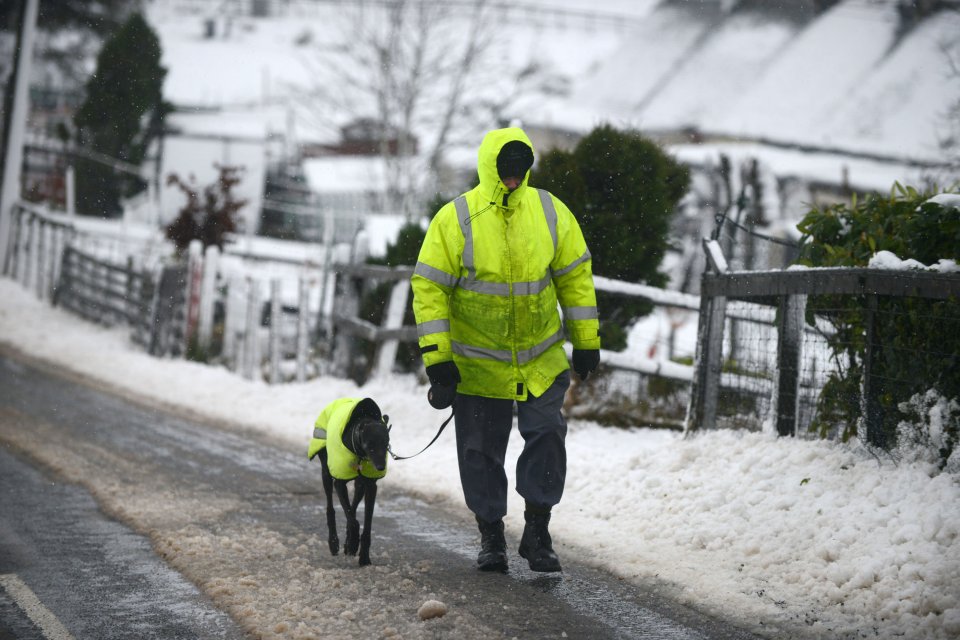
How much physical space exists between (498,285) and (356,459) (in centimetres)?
111

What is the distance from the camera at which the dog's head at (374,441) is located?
16.3 feet

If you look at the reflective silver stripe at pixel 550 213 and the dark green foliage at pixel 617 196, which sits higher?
the dark green foliage at pixel 617 196

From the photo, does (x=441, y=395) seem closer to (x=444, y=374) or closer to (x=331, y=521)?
(x=444, y=374)

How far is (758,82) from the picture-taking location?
103ft

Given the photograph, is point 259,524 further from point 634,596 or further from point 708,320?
point 708,320

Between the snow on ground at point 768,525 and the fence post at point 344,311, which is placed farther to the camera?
the fence post at point 344,311

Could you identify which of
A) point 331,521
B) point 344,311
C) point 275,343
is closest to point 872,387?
point 331,521

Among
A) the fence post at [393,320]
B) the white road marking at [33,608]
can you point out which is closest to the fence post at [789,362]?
the white road marking at [33,608]

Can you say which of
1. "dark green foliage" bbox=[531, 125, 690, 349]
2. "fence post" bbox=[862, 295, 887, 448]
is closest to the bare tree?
"dark green foliage" bbox=[531, 125, 690, 349]

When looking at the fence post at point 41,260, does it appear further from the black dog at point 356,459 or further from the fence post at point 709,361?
the black dog at point 356,459

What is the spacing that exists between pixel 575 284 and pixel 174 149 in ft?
A: 106

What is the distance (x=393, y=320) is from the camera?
11227mm

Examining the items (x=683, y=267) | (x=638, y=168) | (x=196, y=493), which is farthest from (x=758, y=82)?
(x=196, y=493)

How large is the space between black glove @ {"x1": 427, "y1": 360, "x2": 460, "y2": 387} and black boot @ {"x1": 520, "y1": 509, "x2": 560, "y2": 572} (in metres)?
0.79
